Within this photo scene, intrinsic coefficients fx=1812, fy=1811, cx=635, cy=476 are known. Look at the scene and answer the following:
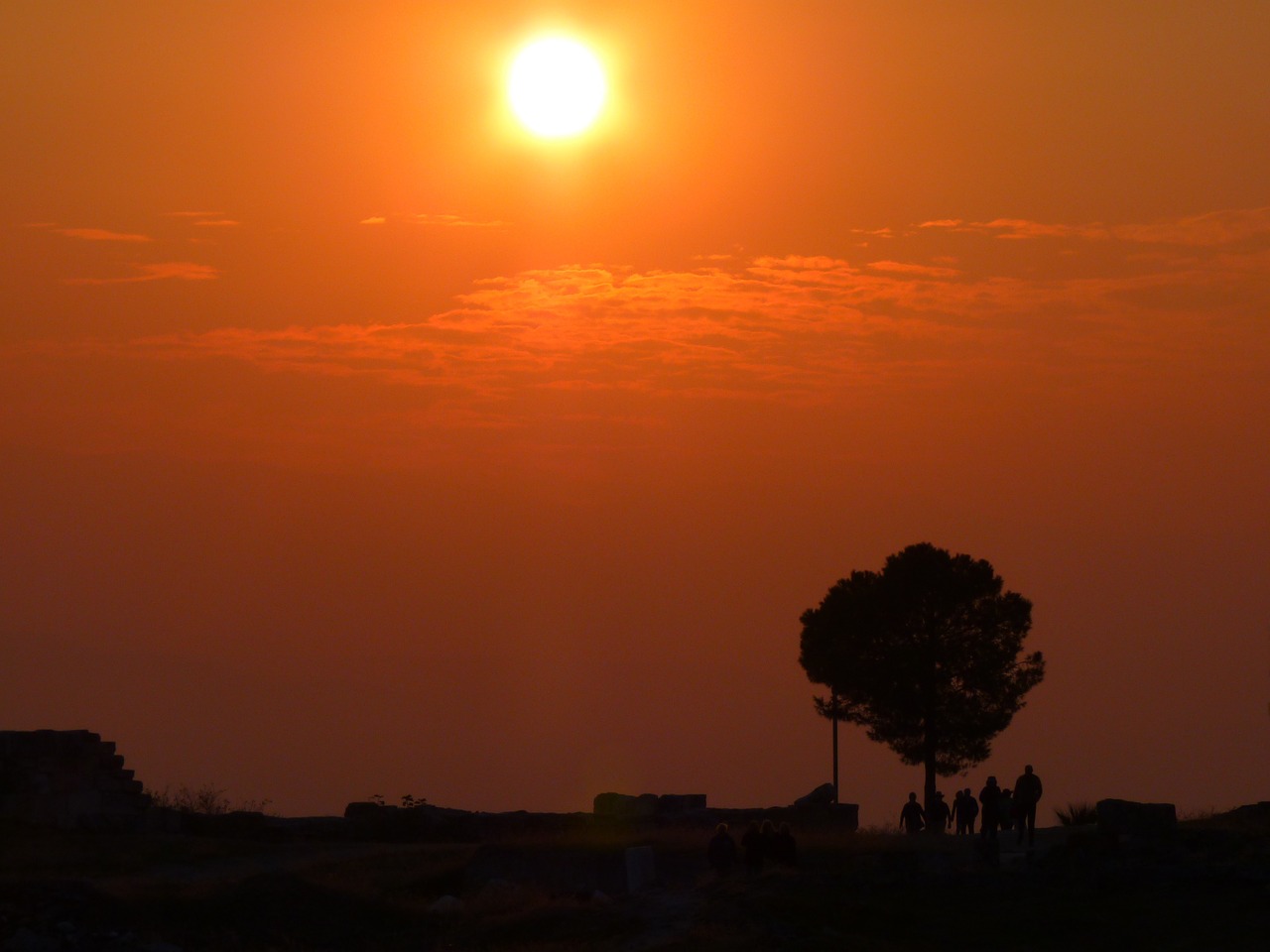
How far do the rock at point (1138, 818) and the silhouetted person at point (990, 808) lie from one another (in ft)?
7.31

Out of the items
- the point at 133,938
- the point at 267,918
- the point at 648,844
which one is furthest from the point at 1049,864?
the point at 133,938

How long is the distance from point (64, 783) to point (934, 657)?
22305 mm

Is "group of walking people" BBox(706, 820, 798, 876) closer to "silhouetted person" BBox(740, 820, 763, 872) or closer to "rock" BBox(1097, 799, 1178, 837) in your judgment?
"silhouetted person" BBox(740, 820, 763, 872)

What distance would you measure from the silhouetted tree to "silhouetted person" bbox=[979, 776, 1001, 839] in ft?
47.5

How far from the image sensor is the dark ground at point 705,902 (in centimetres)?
2638

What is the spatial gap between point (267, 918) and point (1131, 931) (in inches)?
521

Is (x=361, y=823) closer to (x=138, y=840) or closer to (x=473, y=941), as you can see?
(x=138, y=840)

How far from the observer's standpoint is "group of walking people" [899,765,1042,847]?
109ft

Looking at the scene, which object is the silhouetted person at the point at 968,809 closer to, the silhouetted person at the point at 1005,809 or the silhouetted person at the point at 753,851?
the silhouetted person at the point at 1005,809

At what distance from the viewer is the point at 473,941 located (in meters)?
28.0

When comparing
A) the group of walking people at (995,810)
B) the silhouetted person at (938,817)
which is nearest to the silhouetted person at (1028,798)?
the group of walking people at (995,810)

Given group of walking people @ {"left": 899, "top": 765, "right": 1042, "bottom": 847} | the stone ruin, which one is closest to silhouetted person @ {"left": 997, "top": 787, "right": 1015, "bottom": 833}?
group of walking people @ {"left": 899, "top": 765, "right": 1042, "bottom": 847}

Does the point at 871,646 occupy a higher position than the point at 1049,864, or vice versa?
the point at 871,646

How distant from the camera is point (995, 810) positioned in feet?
109
